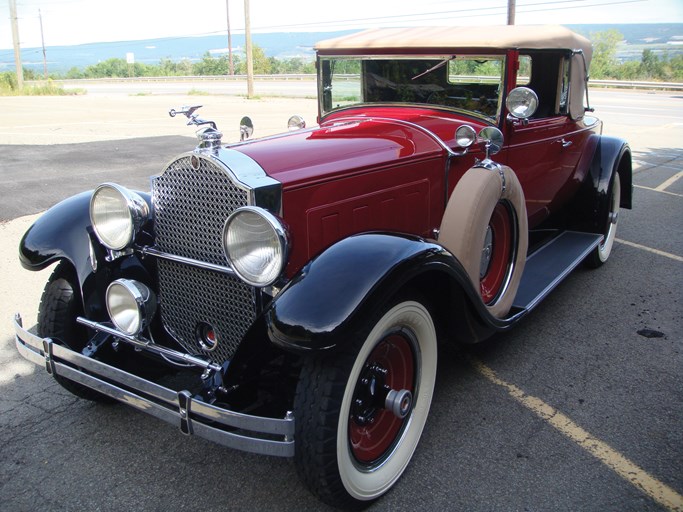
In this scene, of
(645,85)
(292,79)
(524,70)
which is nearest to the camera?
(524,70)

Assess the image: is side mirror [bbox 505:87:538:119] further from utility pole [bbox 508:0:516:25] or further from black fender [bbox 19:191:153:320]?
utility pole [bbox 508:0:516:25]

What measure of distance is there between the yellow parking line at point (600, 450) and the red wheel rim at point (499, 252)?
1.65 ft

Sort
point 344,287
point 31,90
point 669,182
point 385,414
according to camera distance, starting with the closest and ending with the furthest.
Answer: point 344,287
point 385,414
point 669,182
point 31,90

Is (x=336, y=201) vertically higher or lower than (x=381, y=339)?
higher

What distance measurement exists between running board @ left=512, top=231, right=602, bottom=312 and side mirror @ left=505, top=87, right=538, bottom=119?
101 centimetres

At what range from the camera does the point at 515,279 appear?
3207mm

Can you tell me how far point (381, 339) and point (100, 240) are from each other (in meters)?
1.38

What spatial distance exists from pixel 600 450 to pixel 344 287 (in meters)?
1.43

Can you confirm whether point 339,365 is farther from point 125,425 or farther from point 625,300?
point 625,300

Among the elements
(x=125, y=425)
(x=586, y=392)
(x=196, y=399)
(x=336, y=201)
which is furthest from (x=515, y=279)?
(x=125, y=425)

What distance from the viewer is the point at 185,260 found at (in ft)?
8.18

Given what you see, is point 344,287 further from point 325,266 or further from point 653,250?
point 653,250

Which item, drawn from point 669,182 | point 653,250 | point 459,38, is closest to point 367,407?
point 459,38

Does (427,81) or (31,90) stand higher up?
(31,90)
